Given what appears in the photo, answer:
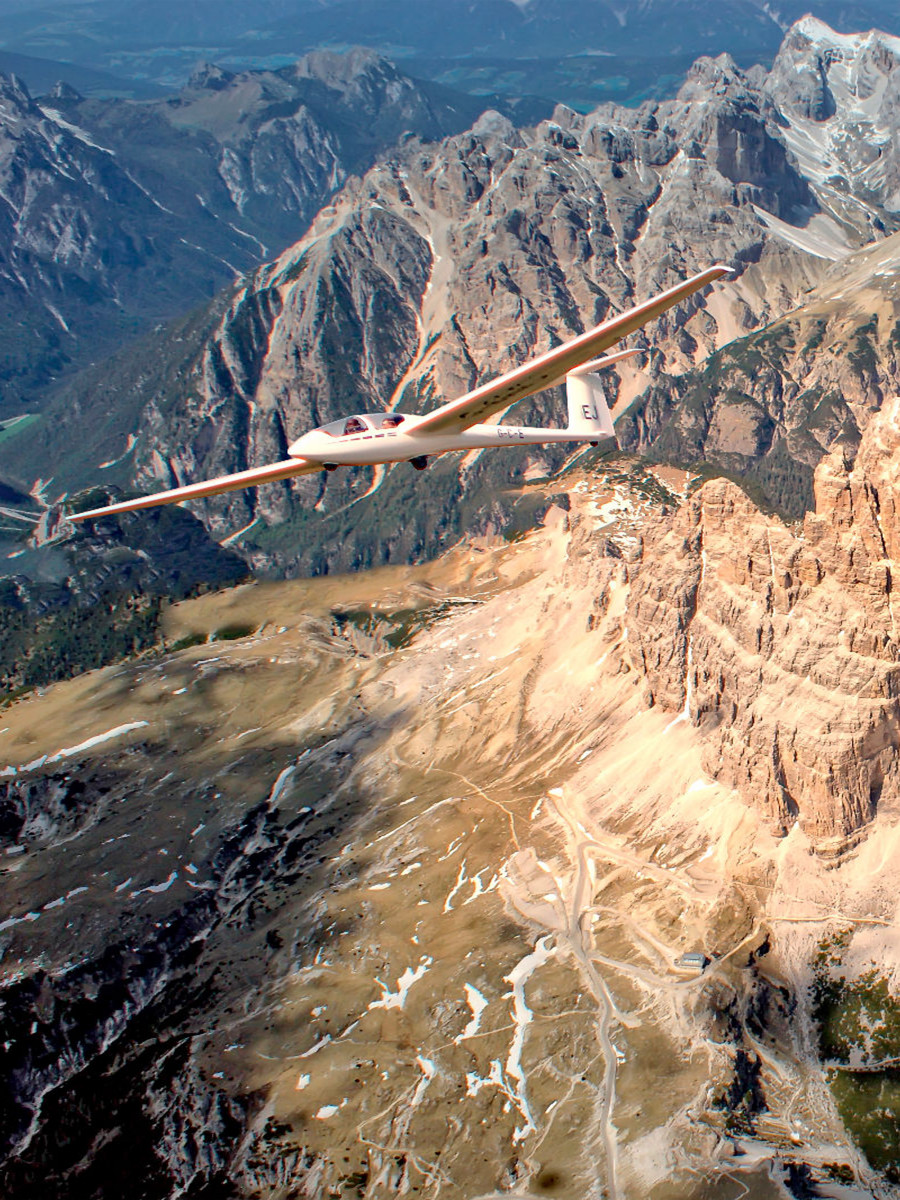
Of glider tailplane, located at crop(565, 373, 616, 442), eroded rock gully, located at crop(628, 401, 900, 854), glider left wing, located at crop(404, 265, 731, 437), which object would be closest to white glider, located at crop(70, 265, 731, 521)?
glider left wing, located at crop(404, 265, 731, 437)

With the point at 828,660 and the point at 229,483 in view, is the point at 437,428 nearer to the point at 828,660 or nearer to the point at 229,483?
the point at 229,483

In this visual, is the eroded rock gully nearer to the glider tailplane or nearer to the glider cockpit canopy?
the glider tailplane

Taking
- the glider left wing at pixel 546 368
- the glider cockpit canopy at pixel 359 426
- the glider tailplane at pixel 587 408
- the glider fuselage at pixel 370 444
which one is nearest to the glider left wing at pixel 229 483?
the glider fuselage at pixel 370 444

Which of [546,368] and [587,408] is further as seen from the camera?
[587,408]

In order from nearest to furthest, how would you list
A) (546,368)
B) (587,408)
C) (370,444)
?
(546,368), (370,444), (587,408)

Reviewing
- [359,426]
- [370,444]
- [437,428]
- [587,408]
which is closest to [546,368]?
[437,428]

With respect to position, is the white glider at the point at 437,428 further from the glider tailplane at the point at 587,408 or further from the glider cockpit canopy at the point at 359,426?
the glider tailplane at the point at 587,408

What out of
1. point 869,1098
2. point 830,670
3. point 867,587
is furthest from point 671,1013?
point 867,587
